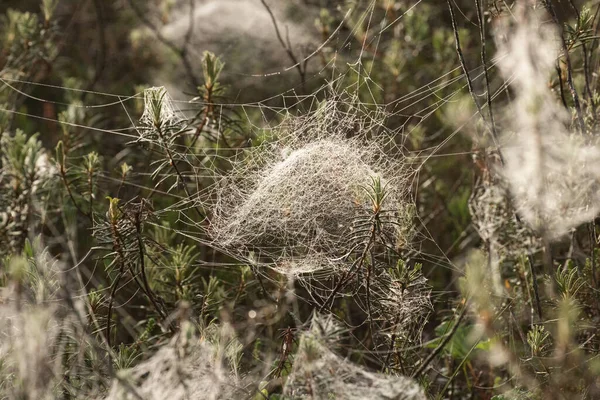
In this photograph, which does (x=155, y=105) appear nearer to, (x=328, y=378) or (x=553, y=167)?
(x=328, y=378)

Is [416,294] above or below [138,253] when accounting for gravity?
below

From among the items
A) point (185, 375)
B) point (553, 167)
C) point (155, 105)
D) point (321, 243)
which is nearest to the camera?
point (185, 375)

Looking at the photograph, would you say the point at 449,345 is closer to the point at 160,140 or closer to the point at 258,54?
the point at 160,140

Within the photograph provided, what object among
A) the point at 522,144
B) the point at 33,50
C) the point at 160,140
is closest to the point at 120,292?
the point at 160,140

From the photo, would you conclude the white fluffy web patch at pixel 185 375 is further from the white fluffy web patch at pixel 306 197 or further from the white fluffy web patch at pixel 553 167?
the white fluffy web patch at pixel 553 167

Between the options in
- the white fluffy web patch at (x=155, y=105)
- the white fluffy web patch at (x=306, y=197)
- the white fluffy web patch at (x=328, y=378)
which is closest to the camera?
the white fluffy web patch at (x=328, y=378)

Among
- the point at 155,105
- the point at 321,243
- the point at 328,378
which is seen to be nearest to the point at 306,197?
the point at 321,243

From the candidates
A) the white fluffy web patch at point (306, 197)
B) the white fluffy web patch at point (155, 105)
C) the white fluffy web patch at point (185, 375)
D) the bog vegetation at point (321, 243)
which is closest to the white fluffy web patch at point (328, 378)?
the bog vegetation at point (321, 243)
